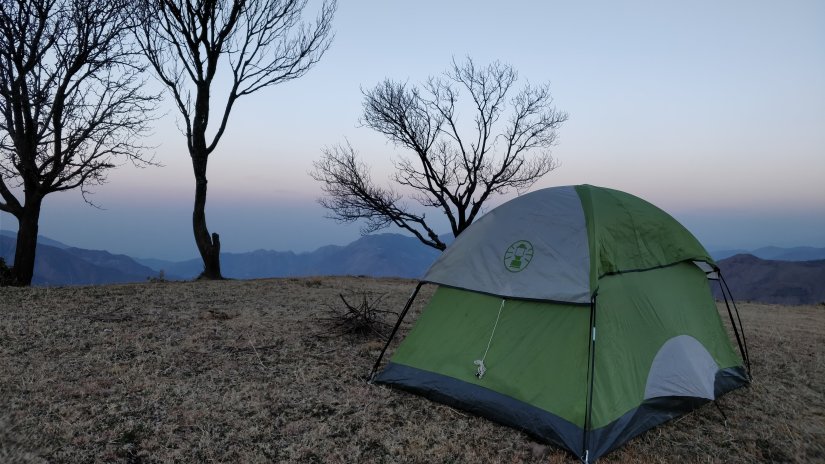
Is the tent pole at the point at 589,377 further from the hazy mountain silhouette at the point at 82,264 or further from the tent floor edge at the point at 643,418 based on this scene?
the hazy mountain silhouette at the point at 82,264

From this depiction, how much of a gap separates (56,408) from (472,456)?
4163mm

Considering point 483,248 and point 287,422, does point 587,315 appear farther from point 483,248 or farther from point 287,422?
point 287,422

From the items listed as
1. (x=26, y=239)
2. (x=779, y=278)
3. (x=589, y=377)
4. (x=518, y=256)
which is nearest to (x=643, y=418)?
(x=589, y=377)

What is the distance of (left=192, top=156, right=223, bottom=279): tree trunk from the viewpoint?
16.0 meters

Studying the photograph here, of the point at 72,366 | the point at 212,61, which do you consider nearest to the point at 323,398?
the point at 72,366

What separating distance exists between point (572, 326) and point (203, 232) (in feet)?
47.6

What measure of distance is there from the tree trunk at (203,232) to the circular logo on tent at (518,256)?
1344 centimetres

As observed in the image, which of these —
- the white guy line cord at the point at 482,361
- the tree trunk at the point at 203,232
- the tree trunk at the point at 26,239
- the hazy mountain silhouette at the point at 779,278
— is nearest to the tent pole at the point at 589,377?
the white guy line cord at the point at 482,361

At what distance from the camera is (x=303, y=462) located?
4035 mm

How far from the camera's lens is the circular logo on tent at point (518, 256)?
5215mm

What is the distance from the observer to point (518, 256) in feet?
17.4

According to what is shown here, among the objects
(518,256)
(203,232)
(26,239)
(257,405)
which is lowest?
(257,405)

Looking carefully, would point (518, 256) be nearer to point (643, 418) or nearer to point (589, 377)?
point (589, 377)

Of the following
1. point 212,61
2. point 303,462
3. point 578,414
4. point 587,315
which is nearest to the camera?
point 303,462
